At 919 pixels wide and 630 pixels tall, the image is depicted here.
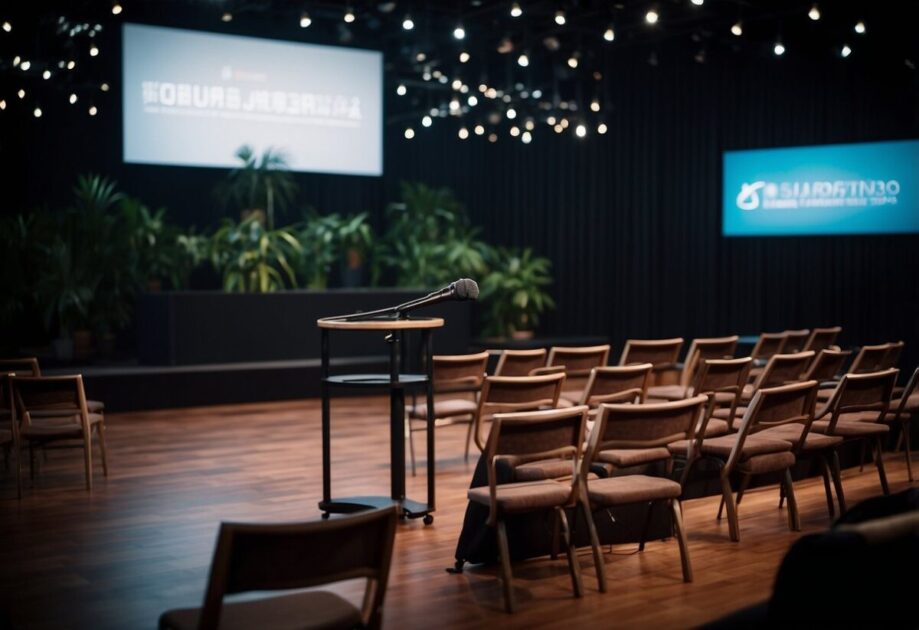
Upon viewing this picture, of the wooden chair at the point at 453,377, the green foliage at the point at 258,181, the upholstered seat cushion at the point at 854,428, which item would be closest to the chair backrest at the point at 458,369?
the wooden chair at the point at 453,377

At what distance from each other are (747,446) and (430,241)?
8.58m

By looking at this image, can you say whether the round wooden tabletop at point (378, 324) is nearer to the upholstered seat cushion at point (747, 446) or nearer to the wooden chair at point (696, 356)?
the upholstered seat cushion at point (747, 446)

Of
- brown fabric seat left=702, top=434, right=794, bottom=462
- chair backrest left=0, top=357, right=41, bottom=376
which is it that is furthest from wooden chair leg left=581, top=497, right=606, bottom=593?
chair backrest left=0, top=357, right=41, bottom=376

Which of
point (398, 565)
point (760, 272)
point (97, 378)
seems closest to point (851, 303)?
point (760, 272)

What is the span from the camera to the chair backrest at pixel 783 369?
22.2 feet

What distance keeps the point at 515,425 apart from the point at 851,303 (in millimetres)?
8618

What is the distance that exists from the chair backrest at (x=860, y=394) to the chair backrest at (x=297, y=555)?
12.0ft

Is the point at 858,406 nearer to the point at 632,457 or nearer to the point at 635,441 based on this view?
the point at 632,457

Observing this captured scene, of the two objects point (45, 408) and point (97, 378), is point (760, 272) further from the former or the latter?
point (45, 408)

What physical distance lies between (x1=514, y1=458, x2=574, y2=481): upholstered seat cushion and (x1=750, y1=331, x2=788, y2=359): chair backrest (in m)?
4.17

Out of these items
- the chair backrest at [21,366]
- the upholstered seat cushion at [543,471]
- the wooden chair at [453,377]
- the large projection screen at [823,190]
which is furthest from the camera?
the large projection screen at [823,190]

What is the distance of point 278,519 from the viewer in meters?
5.89

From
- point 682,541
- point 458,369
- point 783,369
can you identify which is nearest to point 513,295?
point 458,369

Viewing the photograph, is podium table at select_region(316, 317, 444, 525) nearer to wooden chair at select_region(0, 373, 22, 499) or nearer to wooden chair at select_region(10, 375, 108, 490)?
wooden chair at select_region(10, 375, 108, 490)
